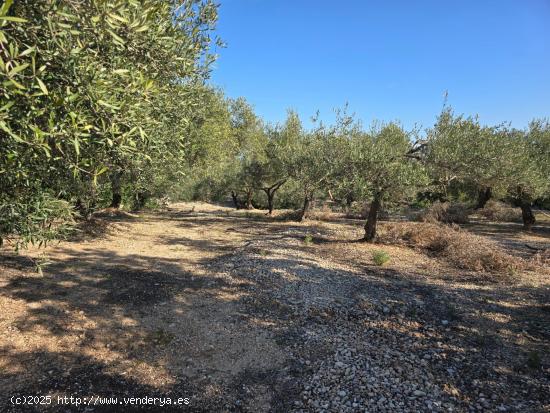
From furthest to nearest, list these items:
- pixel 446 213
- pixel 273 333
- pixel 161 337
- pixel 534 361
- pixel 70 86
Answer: pixel 446 213 → pixel 273 333 → pixel 161 337 → pixel 534 361 → pixel 70 86

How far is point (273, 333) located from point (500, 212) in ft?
108

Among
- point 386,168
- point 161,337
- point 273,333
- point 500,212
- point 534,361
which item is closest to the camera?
point 534,361

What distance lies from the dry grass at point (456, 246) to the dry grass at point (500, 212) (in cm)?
1706

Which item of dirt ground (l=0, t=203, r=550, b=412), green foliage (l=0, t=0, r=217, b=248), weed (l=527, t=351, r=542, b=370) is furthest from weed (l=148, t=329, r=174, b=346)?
weed (l=527, t=351, r=542, b=370)

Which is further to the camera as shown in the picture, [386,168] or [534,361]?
[386,168]

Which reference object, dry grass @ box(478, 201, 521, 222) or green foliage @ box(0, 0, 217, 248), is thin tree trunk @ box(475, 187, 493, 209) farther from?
green foliage @ box(0, 0, 217, 248)

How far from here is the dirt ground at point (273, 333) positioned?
6.74 m

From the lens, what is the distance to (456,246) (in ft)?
56.3

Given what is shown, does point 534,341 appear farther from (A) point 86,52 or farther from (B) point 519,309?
(A) point 86,52

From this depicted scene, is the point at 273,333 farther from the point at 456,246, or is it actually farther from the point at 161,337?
the point at 456,246

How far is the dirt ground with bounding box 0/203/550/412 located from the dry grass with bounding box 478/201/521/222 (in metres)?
21.1

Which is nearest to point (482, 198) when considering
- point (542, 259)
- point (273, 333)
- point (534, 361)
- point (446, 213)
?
point (446, 213)

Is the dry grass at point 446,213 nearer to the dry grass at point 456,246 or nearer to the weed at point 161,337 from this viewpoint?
the dry grass at point 456,246

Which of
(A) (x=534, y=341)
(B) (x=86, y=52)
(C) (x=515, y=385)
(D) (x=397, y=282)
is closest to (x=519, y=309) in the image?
(A) (x=534, y=341)
